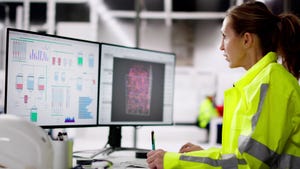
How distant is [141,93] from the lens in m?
1.92

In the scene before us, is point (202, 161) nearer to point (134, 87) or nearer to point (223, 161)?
point (223, 161)

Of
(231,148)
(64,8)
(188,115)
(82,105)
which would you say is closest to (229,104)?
(231,148)

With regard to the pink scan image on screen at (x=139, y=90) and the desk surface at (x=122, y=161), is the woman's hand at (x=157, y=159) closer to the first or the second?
the desk surface at (x=122, y=161)

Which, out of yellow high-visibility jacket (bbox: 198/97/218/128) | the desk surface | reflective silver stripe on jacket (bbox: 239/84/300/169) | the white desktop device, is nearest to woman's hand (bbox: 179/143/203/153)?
the desk surface

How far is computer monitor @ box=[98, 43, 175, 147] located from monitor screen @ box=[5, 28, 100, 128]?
71mm

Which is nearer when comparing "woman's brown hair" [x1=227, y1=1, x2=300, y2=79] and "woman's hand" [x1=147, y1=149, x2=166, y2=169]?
"woman's hand" [x1=147, y1=149, x2=166, y2=169]

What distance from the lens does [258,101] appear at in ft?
3.47

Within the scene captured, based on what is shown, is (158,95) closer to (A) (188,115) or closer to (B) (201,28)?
(A) (188,115)

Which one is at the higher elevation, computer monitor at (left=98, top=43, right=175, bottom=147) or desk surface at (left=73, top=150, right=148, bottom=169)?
computer monitor at (left=98, top=43, right=175, bottom=147)

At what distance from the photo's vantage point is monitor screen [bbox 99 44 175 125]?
1.79 m

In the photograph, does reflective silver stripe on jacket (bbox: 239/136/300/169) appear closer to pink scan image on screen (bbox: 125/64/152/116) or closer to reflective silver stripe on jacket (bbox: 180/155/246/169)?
reflective silver stripe on jacket (bbox: 180/155/246/169)

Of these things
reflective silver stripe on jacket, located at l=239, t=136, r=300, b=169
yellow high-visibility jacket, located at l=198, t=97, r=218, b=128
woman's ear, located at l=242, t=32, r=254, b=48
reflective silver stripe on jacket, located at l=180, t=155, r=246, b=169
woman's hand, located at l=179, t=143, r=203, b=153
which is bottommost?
yellow high-visibility jacket, located at l=198, t=97, r=218, b=128

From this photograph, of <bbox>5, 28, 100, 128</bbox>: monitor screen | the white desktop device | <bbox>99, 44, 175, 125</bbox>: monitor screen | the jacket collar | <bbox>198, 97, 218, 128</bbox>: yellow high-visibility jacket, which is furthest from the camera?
<bbox>198, 97, 218, 128</bbox>: yellow high-visibility jacket

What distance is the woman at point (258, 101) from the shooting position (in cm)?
104
